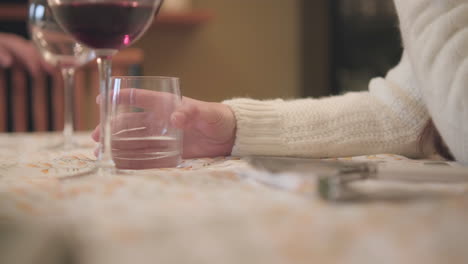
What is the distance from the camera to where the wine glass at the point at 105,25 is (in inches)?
17.3

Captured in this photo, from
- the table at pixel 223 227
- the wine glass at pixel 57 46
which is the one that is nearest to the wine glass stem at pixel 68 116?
the wine glass at pixel 57 46

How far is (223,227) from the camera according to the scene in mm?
282

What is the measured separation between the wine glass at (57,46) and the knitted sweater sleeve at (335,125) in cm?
33

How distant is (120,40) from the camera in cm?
48

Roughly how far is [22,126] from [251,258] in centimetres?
139

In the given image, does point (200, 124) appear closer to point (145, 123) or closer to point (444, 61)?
point (145, 123)

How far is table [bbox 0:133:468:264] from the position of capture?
0.26m

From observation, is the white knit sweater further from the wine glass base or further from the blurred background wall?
the blurred background wall

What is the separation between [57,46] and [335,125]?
1.69 feet

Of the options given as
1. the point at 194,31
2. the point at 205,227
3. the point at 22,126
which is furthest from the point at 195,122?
the point at 194,31

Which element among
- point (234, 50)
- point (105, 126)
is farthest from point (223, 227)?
point (234, 50)

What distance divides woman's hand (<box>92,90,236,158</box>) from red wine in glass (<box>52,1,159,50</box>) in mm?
63

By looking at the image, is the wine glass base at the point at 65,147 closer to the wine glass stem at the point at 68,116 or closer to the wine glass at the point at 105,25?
the wine glass stem at the point at 68,116

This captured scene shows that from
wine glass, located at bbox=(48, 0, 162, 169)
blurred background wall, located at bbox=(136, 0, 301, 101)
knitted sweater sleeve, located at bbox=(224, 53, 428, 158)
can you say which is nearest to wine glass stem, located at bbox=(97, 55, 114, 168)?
wine glass, located at bbox=(48, 0, 162, 169)
